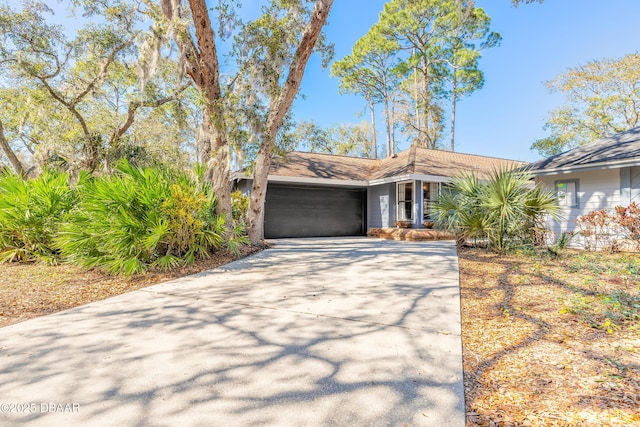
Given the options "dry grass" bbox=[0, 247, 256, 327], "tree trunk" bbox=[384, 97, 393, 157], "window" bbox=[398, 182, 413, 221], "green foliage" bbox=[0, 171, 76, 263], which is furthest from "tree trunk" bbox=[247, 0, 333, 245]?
"tree trunk" bbox=[384, 97, 393, 157]

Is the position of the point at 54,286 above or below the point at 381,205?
below

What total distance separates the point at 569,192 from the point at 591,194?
0.56 m

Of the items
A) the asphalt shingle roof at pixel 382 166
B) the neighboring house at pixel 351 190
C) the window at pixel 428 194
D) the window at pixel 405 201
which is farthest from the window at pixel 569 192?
the window at pixel 405 201

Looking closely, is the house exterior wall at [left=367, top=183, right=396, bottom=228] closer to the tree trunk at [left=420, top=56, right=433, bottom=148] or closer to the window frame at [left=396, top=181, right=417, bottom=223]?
the window frame at [left=396, top=181, right=417, bottom=223]

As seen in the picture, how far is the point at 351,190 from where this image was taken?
15.1 metres

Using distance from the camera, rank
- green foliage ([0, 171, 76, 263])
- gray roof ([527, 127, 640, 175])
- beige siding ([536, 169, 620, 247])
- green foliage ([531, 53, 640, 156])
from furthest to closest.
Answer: green foliage ([531, 53, 640, 156]), beige siding ([536, 169, 620, 247]), gray roof ([527, 127, 640, 175]), green foliage ([0, 171, 76, 263])

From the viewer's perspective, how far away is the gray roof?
306 inches

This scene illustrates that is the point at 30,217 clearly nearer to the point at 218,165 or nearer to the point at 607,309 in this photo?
the point at 218,165

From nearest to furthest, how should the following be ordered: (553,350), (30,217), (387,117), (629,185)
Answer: (553,350)
(30,217)
(629,185)
(387,117)

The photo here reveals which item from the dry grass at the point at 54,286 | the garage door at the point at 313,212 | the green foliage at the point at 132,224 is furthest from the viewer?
the garage door at the point at 313,212

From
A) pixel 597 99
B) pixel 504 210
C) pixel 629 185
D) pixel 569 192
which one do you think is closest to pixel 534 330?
pixel 504 210

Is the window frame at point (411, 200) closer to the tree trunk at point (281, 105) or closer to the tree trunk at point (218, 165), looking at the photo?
the tree trunk at point (281, 105)

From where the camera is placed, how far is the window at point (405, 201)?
42.9 feet

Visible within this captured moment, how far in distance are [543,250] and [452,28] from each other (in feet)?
61.7
